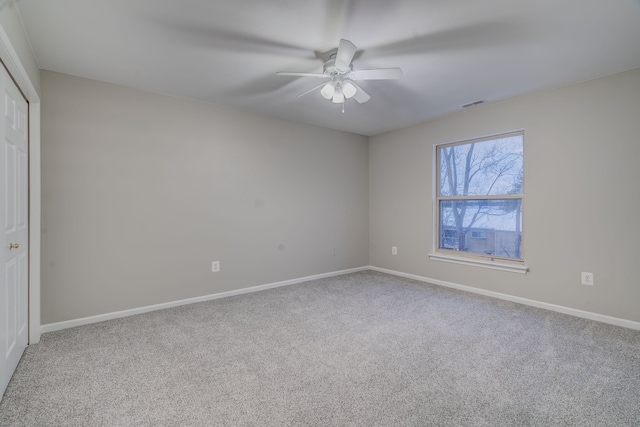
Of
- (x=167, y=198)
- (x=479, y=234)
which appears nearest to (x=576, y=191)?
(x=479, y=234)

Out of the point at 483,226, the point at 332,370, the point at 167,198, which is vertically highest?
the point at 167,198

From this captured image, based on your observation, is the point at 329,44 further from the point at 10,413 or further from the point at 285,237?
the point at 10,413

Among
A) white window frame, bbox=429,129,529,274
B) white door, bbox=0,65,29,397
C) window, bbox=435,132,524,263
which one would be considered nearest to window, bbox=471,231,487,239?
window, bbox=435,132,524,263

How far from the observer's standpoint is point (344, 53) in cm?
203

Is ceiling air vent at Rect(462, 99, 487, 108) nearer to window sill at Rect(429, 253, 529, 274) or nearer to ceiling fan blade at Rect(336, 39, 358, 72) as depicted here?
window sill at Rect(429, 253, 529, 274)

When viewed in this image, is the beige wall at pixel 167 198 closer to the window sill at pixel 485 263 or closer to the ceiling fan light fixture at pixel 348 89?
the window sill at pixel 485 263

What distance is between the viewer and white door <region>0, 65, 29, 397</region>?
5.80ft

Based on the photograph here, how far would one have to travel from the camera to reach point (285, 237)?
420 centimetres

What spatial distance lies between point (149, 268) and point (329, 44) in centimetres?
276

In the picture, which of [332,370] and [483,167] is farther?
[483,167]

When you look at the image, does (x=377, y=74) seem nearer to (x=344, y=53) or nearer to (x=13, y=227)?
(x=344, y=53)

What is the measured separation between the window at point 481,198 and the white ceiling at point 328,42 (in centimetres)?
76

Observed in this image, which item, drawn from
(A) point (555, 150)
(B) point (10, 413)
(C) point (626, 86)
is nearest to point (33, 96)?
(B) point (10, 413)

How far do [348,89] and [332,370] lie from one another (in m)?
2.09
